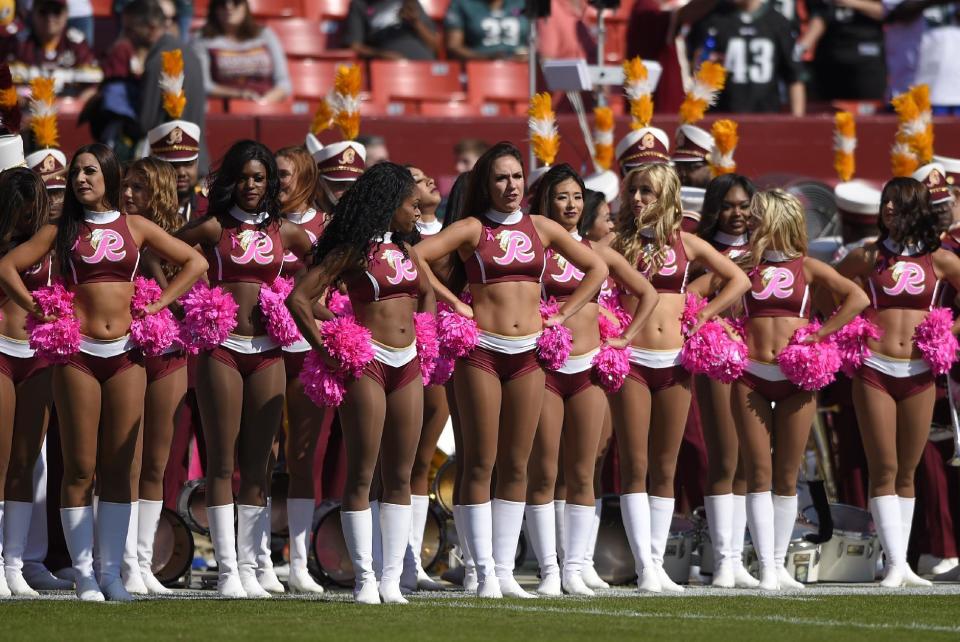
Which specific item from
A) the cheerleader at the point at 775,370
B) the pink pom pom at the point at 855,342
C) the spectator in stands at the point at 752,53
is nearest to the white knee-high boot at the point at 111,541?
the cheerleader at the point at 775,370

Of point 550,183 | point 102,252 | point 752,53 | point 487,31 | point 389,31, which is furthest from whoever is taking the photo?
point 487,31

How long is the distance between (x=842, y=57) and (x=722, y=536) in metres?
7.27

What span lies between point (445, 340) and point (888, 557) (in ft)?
8.39

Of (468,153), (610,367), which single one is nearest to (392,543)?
(610,367)

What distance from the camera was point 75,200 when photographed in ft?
23.0

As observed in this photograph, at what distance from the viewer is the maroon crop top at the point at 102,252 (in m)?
6.95

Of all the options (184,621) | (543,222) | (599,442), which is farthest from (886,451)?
(184,621)

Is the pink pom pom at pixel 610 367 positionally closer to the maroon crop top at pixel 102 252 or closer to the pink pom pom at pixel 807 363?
the pink pom pom at pixel 807 363

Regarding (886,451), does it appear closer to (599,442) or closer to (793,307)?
(793,307)

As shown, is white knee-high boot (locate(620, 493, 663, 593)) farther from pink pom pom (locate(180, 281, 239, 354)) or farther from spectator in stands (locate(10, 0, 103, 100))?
spectator in stands (locate(10, 0, 103, 100))

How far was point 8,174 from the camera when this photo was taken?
24.2 feet

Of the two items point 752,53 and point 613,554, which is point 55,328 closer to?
point 613,554

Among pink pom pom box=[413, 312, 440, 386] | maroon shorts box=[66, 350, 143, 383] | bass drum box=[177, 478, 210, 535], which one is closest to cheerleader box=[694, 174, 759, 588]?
pink pom pom box=[413, 312, 440, 386]

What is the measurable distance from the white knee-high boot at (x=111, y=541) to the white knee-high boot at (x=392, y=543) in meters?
1.03
